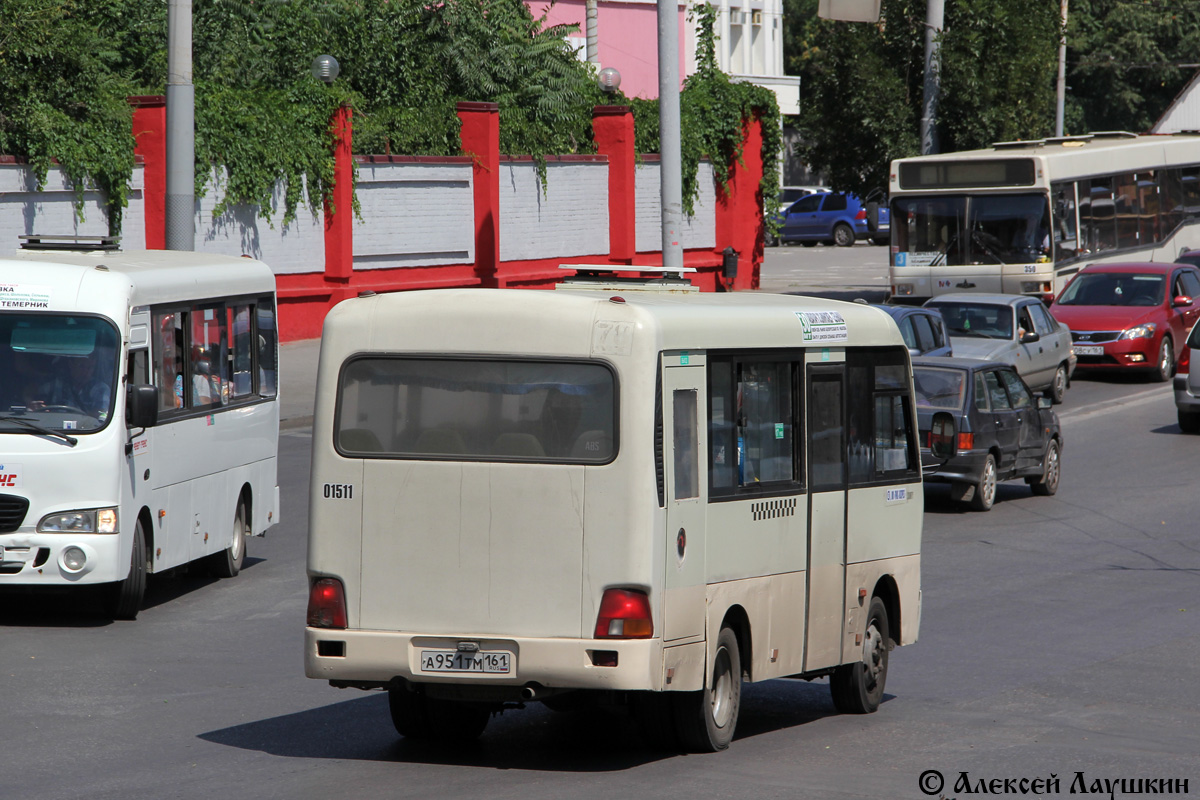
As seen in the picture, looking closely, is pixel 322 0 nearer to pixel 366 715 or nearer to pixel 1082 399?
pixel 1082 399

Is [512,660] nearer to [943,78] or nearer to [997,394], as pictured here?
[997,394]

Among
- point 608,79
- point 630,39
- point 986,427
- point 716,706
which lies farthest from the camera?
point 630,39

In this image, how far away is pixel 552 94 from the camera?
117 feet

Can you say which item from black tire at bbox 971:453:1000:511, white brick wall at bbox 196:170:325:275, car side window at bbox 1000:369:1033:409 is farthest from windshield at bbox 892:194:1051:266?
black tire at bbox 971:453:1000:511

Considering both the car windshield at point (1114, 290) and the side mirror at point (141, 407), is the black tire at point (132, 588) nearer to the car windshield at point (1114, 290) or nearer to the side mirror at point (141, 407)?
the side mirror at point (141, 407)

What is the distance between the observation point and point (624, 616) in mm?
7859

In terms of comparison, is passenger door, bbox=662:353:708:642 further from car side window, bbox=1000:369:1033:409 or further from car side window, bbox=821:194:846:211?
car side window, bbox=821:194:846:211

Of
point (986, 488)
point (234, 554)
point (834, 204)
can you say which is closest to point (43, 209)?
point (234, 554)

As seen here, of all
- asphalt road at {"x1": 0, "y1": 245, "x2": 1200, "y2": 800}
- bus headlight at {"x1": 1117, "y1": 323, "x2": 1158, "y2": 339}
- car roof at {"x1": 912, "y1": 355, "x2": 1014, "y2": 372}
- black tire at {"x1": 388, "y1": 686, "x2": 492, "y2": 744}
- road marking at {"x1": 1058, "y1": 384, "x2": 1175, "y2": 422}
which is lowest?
asphalt road at {"x1": 0, "y1": 245, "x2": 1200, "y2": 800}

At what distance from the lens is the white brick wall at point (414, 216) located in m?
31.2

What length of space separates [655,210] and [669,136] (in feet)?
46.7

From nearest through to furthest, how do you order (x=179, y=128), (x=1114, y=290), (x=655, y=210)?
(x=179, y=128) < (x=1114, y=290) < (x=655, y=210)

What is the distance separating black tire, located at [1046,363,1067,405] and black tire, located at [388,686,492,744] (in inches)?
724

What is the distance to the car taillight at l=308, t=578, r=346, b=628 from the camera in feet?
26.9
